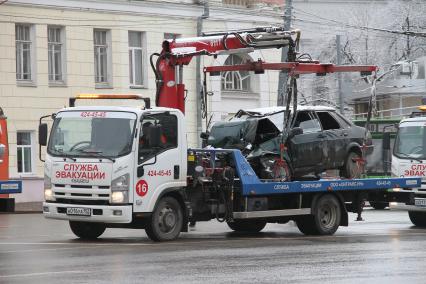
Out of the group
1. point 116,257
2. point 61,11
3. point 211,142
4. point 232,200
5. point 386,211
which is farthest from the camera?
point 61,11

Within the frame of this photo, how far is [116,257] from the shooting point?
18156 mm

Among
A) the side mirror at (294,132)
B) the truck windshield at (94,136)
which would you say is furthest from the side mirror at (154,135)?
the side mirror at (294,132)

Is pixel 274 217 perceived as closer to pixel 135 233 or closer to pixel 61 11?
pixel 135 233

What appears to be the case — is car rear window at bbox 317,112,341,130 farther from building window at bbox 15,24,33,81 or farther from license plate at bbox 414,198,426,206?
building window at bbox 15,24,33,81

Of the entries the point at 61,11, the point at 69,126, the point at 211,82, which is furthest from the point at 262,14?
the point at 69,126

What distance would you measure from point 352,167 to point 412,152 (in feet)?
11.9

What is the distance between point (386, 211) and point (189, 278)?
2215cm

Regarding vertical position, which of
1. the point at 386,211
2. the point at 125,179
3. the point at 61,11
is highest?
the point at 61,11

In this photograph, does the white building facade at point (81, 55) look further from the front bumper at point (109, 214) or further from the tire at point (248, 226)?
the front bumper at point (109, 214)

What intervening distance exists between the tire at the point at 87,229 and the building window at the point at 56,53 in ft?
64.4

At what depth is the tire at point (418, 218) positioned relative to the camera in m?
27.9

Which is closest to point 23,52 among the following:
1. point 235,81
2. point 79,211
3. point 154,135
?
point 235,81

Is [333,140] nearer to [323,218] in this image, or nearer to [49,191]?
[323,218]

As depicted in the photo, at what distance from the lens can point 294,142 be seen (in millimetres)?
23719
